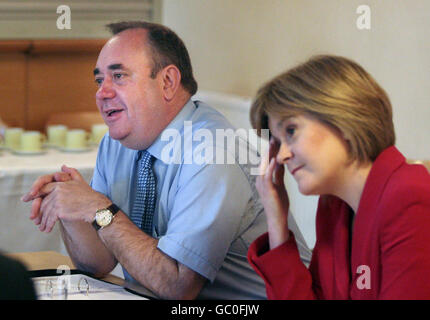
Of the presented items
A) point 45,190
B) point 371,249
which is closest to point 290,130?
point 371,249

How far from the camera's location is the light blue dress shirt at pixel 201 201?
4.16ft

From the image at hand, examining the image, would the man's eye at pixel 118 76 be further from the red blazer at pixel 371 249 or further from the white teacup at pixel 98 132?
the white teacup at pixel 98 132

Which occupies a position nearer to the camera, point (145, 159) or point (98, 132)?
point (145, 159)

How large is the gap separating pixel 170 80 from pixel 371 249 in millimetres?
599

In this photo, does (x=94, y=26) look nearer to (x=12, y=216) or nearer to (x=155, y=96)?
(x=12, y=216)

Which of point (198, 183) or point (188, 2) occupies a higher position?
point (188, 2)

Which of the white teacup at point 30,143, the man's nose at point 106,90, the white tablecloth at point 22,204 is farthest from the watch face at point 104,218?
the white teacup at point 30,143

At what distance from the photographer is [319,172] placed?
1.03 metres

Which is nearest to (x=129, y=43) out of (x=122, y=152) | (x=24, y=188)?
(x=122, y=152)

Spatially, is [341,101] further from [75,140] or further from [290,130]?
[75,140]

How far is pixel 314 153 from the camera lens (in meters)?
1.02

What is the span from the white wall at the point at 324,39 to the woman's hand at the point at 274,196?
43 cm

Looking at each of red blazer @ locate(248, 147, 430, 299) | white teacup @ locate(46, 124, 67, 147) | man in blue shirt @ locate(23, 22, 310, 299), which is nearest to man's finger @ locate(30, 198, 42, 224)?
Result: man in blue shirt @ locate(23, 22, 310, 299)
